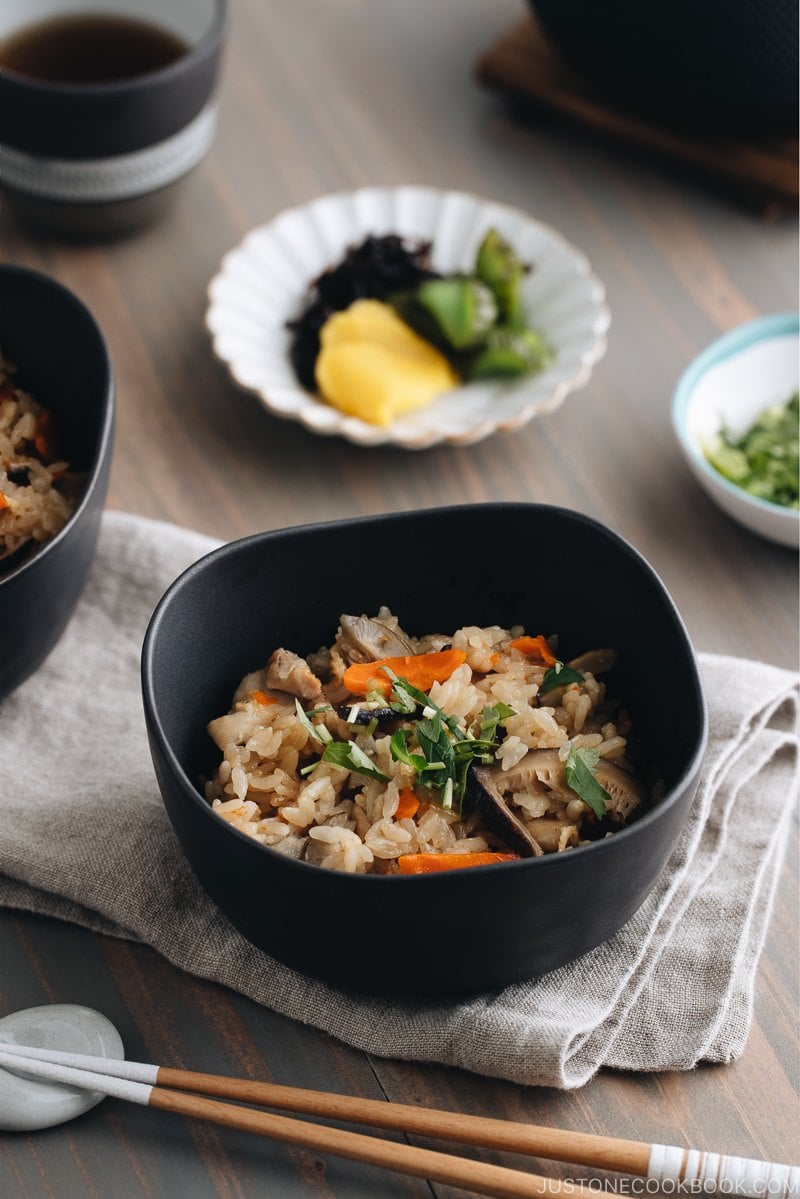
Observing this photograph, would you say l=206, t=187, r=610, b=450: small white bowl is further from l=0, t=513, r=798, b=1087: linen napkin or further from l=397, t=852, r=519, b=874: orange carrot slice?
l=397, t=852, r=519, b=874: orange carrot slice

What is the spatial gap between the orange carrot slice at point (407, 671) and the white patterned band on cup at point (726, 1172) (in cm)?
67

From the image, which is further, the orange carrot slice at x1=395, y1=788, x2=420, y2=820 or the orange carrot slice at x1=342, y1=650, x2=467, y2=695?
the orange carrot slice at x1=342, y1=650, x2=467, y2=695

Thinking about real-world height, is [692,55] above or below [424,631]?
above

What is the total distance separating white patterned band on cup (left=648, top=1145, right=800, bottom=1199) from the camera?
155 centimetres

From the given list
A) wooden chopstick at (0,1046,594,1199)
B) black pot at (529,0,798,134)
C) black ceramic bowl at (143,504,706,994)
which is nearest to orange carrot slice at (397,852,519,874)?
black ceramic bowl at (143,504,706,994)

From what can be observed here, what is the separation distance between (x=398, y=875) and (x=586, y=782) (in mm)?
353

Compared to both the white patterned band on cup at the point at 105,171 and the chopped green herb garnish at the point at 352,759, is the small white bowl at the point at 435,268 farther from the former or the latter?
the chopped green herb garnish at the point at 352,759

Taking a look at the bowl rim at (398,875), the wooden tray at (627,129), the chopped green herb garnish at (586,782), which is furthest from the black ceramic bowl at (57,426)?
the wooden tray at (627,129)

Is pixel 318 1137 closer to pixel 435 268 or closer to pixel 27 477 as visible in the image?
pixel 27 477

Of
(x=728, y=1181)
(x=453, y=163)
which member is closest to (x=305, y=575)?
(x=728, y=1181)

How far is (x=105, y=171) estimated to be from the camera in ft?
8.85

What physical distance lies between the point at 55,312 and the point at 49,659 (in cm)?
57

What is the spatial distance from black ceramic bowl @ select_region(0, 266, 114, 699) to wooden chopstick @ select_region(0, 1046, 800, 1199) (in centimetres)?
61

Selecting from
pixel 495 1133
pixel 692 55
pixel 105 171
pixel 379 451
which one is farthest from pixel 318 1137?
pixel 692 55
